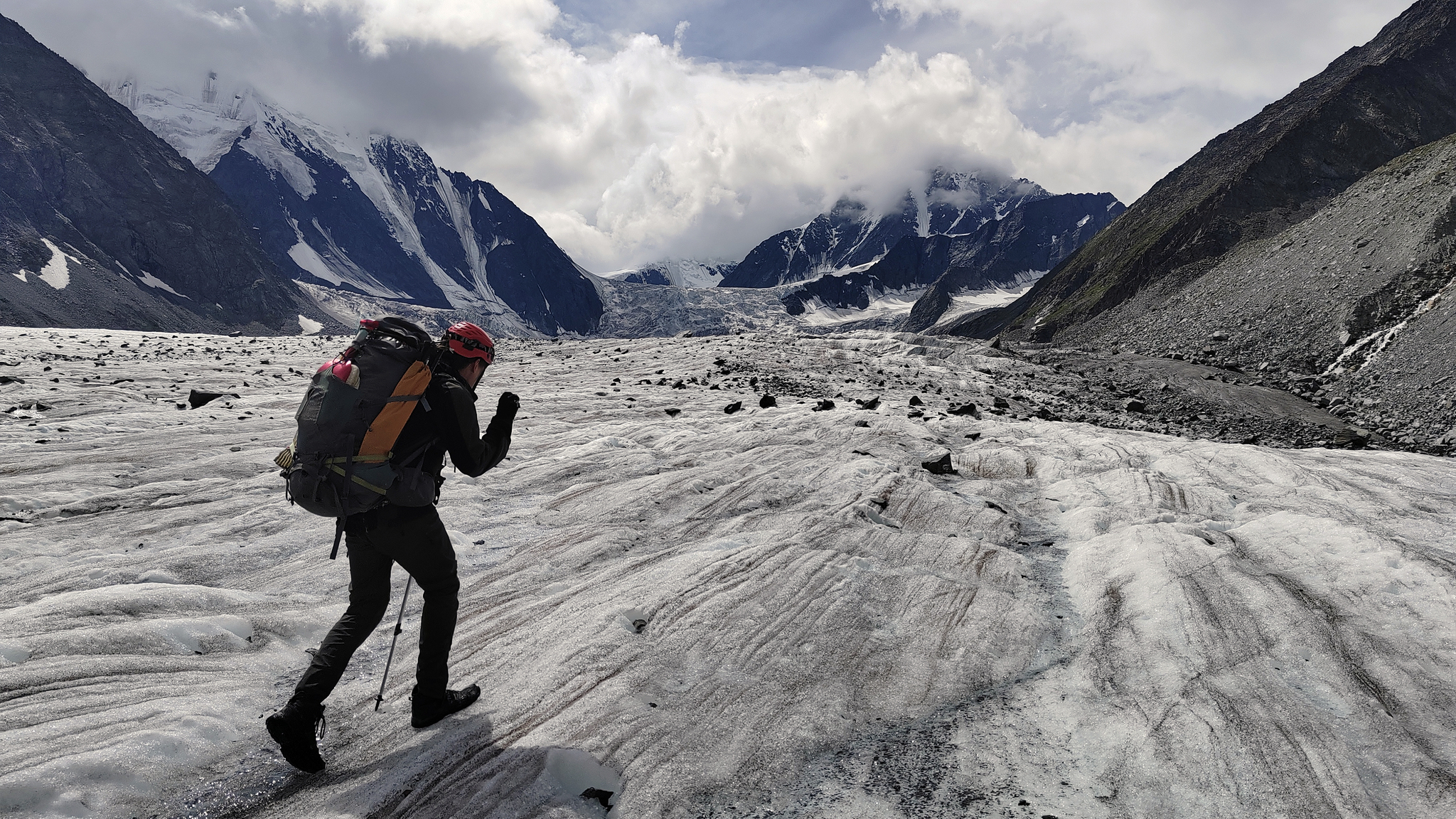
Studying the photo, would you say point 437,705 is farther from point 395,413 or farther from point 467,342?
point 467,342

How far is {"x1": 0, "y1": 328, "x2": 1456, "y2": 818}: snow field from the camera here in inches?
209

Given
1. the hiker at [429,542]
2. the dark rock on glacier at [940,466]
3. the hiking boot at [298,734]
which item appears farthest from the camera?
the dark rock on glacier at [940,466]

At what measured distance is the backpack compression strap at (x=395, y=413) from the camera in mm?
5582

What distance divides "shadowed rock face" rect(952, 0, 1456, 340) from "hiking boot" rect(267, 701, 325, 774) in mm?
96926

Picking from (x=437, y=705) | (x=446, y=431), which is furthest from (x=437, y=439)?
(x=437, y=705)

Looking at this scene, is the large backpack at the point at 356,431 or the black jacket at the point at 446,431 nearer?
the large backpack at the point at 356,431

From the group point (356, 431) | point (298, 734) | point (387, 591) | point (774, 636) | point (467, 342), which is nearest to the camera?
point (298, 734)

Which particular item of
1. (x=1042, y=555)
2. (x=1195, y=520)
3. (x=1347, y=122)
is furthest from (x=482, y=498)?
(x=1347, y=122)

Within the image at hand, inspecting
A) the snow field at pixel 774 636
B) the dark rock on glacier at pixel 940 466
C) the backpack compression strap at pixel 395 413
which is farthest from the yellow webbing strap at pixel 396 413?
the dark rock on glacier at pixel 940 466

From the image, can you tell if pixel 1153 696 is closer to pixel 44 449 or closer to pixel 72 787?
pixel 72 787

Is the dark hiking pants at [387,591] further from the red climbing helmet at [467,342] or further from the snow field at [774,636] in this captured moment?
the red climbing helmet at [467,342]

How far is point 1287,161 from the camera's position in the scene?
93.7m

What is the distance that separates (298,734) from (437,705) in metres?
1.10

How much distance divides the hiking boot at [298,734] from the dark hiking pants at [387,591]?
17 centimetres
